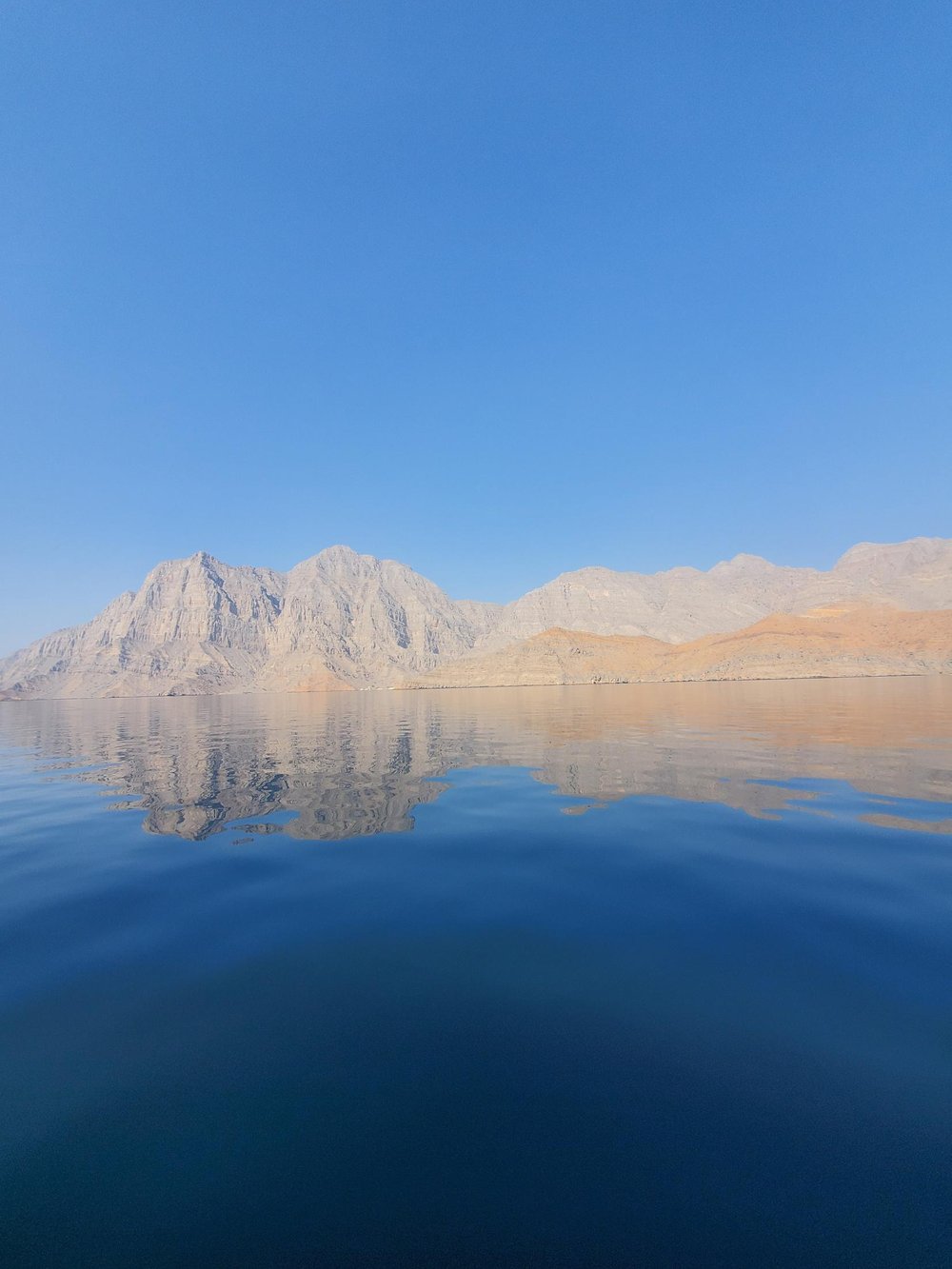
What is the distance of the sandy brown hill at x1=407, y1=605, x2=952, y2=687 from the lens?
391 feet

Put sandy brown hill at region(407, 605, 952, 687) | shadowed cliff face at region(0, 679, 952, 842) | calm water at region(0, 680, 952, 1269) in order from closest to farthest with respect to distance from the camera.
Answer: calm water at region(0, 680, 952, 1269) < shadowed cliff face at region(0, 679, 952, 842) < sandy brown hill at region(407, 605, 952, 687)

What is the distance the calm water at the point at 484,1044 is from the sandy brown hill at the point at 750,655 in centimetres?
13046

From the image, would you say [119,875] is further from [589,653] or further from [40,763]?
[589,653]

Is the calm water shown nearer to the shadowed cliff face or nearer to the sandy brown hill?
the shadowed cliff face

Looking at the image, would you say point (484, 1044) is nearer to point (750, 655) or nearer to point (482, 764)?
point (482, 764)

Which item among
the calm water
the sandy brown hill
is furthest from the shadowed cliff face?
the sandy brown hill

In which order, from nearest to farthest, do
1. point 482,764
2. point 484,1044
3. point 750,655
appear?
point 484,1044, point 482,764, point 750,655

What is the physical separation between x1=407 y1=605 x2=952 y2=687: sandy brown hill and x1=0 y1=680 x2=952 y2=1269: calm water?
→ 13046cm

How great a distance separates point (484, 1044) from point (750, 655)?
143m

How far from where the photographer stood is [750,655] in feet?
431

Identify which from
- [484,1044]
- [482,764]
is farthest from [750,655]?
[484,1044]

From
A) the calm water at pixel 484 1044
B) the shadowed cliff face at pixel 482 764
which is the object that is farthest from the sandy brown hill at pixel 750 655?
the calm water at pixel 484 1044

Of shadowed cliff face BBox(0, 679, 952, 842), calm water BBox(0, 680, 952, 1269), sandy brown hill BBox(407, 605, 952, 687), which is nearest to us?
calm water BBox(0, 680, 952, 1269)

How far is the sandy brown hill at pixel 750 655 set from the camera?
119 m
